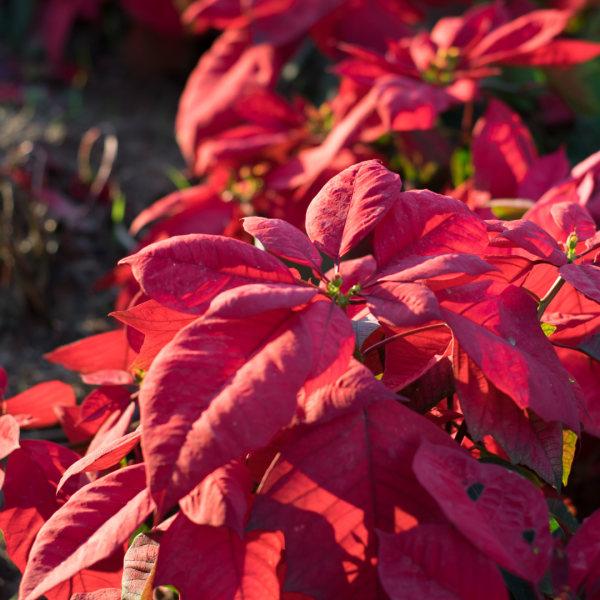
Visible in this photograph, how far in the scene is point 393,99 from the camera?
0.74m

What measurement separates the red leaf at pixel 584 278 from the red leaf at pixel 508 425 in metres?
0.09

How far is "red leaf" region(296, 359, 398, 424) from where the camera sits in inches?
14.1

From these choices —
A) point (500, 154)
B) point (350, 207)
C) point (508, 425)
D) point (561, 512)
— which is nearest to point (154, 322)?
point (350, 207)

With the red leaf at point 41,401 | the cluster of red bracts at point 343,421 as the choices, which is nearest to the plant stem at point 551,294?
the cluster of red bracts at point 343,421

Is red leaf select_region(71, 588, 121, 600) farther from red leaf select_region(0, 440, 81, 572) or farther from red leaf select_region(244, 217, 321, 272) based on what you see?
red leaf select_region(244, 217, 321, 272)

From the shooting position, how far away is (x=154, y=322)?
1.43 feet

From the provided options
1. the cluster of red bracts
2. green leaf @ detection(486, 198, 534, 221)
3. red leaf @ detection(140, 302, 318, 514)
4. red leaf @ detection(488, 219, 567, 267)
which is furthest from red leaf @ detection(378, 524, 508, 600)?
green leaf @ detection(486, 198, 534, 221)

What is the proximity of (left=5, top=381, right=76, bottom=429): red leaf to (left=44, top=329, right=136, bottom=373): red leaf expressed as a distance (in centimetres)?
3

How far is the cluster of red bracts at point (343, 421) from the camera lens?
1.10 feet

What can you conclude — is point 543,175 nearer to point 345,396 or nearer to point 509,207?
point 509,207

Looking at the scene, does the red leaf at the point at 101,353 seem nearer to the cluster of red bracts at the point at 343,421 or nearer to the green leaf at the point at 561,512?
the cluster of red bracts at the point at 343,421

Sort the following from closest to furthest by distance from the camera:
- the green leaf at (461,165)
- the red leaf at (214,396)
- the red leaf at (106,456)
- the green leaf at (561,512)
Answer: the red leaf at (214,396) → the red leaf at (106,456) → the green leaf at (561,512) → the green leaf at (461,165)

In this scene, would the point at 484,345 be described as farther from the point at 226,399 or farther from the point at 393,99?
the point at 393,99

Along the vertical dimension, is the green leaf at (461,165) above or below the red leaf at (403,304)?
below
